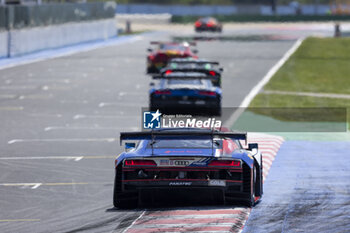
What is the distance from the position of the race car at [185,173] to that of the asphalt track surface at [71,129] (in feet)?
1.29

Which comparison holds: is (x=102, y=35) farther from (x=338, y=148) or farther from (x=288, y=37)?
(x=338, y=148)

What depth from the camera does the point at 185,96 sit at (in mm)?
24781

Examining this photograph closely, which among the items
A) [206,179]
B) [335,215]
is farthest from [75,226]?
[335,215]

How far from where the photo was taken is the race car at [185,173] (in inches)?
467

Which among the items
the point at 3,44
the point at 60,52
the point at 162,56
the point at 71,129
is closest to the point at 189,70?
the point at 71,129

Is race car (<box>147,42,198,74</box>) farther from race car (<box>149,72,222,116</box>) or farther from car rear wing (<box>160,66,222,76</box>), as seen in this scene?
race car (<box>149,72,222,116</box>)

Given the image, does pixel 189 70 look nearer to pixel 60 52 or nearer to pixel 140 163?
pixel 140 163

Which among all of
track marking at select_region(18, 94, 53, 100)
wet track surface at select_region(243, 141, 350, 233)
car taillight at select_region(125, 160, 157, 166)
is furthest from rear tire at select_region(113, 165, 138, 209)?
track marking at select_region(18, 94, 53, 100)

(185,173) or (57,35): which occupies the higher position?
(185,173)

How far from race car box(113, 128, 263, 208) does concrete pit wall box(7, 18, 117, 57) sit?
38.5 metres

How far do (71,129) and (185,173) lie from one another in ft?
40.4

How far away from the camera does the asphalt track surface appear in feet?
40.9

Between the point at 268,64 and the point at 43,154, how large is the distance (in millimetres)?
32037

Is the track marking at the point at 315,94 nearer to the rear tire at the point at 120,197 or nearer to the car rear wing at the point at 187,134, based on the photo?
the car rear wing at the point at 187,134
